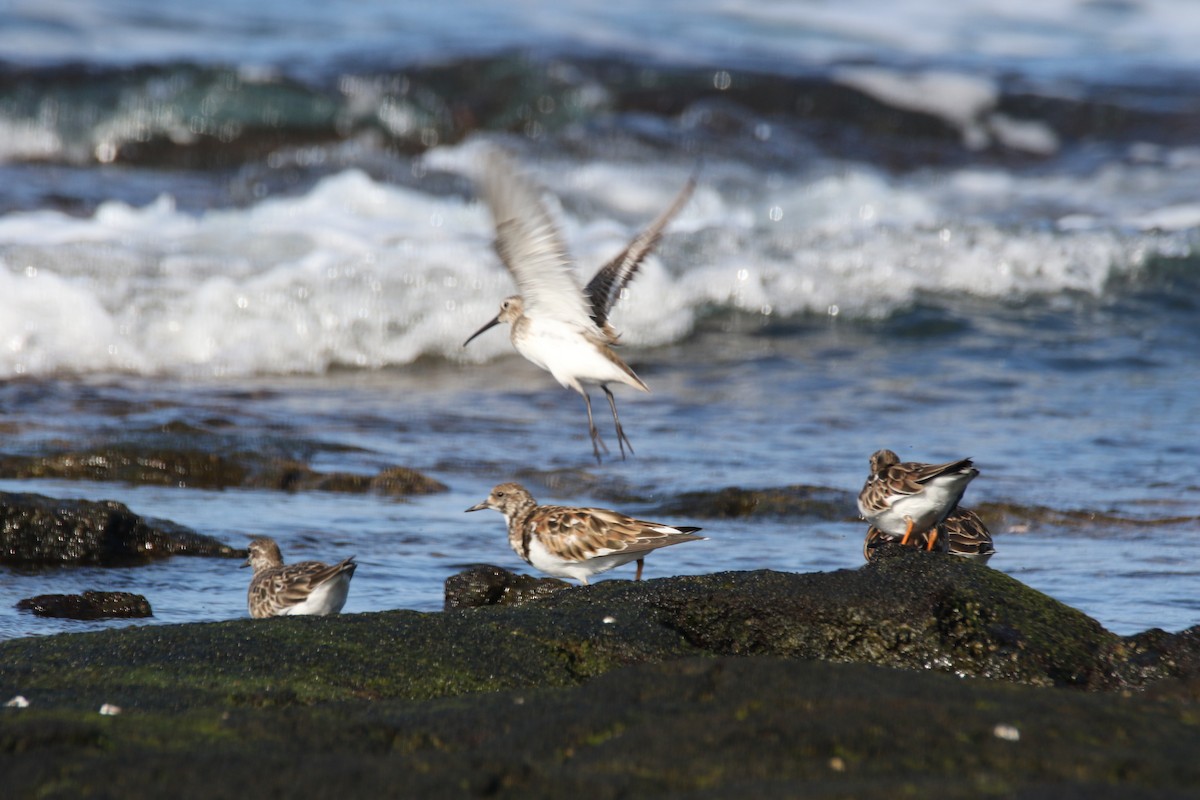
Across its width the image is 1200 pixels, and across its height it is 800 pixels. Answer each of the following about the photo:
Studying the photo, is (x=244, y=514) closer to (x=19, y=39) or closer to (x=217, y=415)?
(x=217, y=415)

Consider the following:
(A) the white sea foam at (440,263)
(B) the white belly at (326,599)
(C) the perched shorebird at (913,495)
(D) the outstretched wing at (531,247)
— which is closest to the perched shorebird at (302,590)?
(B) the white belly at (326,599)

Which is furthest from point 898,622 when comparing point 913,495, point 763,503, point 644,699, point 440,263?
point 440,263

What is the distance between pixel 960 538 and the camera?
6680 mm

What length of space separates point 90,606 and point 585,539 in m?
2.14

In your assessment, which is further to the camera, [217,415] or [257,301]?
[257,301]

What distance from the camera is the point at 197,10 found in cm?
2875

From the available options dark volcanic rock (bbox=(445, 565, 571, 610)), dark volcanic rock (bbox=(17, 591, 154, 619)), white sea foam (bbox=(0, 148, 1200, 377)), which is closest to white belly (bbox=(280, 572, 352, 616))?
dark volcanic rock (bbox=(445, 565, 571, 610))

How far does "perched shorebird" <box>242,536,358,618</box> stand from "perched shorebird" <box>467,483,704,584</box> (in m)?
0.99

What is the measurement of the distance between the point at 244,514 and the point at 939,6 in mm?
28452

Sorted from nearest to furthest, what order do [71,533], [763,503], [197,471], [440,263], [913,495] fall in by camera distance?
[913,495], [71,533], [763,503], [197,471], [440,263]

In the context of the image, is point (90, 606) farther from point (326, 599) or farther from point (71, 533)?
point (71, 533)

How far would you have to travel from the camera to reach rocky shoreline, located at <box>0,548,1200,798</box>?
314cm

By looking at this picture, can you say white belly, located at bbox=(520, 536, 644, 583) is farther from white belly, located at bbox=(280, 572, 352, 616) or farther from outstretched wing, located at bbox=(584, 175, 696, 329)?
outstretched wing, located at bbox=(584, 175, 696, 329)


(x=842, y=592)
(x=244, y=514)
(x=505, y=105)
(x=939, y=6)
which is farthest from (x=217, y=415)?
(x=939, y=6)
